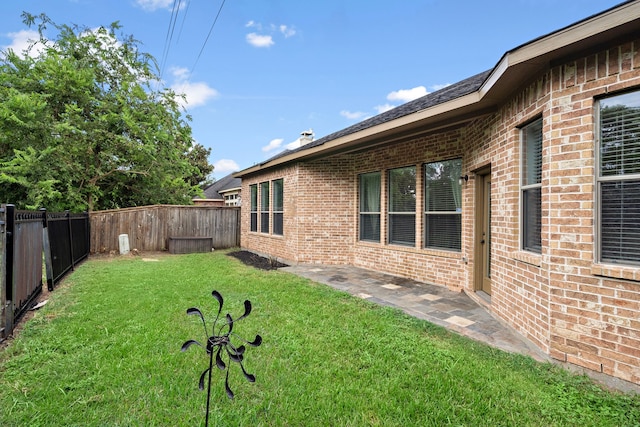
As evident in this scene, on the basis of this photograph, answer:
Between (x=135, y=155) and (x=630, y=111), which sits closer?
(x=630, y=111)

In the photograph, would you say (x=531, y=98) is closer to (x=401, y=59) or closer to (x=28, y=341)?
(x=28, y=341)

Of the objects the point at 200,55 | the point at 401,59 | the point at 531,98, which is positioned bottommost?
the point at 531,98

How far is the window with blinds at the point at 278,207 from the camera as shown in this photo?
1016 cm

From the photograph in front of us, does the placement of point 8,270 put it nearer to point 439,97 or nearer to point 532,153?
point 532,153

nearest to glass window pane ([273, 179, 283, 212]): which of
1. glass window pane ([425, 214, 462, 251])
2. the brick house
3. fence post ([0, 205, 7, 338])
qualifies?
the brick house

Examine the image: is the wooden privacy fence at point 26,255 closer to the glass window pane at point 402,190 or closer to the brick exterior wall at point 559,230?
the brick exterior wall at point 559,230

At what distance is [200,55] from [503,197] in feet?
30.6

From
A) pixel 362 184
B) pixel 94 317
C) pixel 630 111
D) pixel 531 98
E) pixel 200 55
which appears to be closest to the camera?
pixel 630 111

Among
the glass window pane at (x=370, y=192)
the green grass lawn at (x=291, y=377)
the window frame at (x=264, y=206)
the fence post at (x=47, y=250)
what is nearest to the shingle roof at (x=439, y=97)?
the glass window pane at (x=370, y=192)

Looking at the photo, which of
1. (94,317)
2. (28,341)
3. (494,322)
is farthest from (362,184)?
(28,341)

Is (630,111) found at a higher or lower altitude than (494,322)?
higher

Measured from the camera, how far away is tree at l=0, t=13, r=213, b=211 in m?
11.2

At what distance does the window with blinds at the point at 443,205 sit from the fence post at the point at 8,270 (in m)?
6.29

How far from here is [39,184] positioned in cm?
1076
